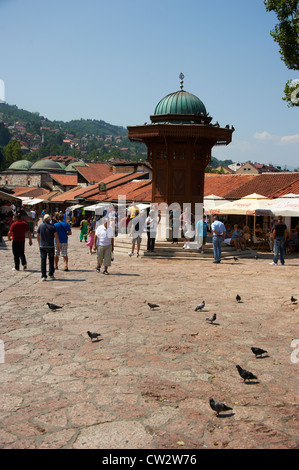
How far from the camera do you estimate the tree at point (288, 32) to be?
37.1ft

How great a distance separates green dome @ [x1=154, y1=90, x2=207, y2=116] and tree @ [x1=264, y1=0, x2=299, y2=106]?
609 cm

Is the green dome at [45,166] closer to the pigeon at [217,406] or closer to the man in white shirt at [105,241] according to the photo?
the man in white shirt at [105,241]

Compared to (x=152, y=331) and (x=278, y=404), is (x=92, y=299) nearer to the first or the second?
(x=152, y=331)

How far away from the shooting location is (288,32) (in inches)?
453

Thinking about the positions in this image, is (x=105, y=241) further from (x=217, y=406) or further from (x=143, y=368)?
(x=217, y=406)

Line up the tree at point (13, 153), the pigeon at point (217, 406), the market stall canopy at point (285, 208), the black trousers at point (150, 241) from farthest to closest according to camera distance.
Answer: the tree at point (13, 153) → the market stall canopy at point (285, 208) → the black trousers at point (150, 241) → the pigeon at point (217, 406)

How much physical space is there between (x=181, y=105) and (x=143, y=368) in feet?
46.5

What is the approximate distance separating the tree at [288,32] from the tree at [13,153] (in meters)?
125

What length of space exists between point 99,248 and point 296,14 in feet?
25.3

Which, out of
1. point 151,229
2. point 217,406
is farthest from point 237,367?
point 151,229

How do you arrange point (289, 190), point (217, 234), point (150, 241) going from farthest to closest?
1. point (289, 190)
2. point (150, 241)
3. point (217, 234)

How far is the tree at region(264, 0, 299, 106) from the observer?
11.3 m

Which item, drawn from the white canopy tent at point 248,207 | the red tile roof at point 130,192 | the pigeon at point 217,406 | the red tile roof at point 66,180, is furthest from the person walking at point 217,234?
the red tile roof at point 66,180

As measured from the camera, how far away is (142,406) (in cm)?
420
